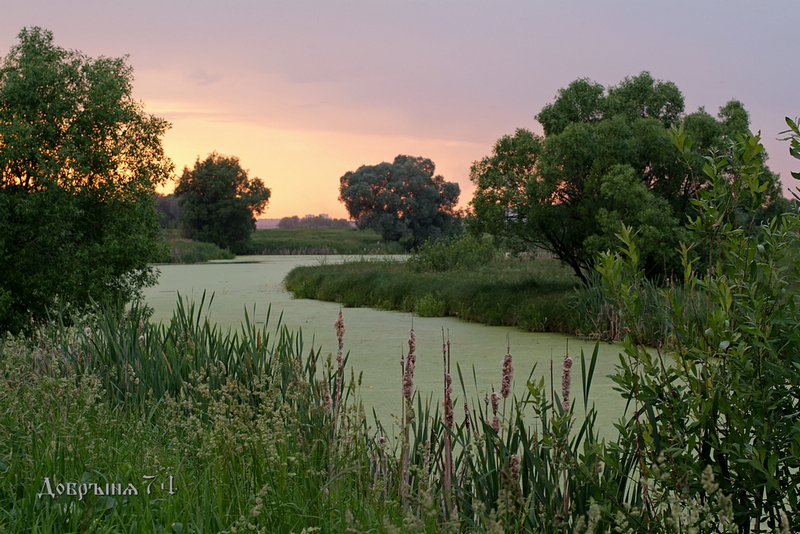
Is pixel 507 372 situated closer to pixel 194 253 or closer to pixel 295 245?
pixel 194 253

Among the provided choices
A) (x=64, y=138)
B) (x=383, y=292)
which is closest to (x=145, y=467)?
(x=64, y=138)

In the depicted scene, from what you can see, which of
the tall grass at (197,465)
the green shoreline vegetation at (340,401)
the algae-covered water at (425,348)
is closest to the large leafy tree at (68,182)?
the green shoreline vegetation at (340,401)

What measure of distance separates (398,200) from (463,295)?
3589 centimetres

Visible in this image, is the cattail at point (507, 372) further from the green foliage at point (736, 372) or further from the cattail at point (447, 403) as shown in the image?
the green foliage at point (736, 372)

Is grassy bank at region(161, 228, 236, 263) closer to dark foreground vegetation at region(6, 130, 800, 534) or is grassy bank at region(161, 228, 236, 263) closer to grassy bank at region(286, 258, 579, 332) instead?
grassy bank at region(286, 258, 579, 332)

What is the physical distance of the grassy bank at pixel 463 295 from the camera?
27.4 ft

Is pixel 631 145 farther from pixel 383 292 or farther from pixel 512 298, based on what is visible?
pixel 383 292

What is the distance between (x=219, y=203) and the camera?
135 ft

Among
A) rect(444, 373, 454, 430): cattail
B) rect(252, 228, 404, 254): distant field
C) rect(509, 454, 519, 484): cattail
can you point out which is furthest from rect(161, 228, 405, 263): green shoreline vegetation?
rect(509, 454, 519, 484): cattail

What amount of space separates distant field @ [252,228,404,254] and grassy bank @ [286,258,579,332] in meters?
22.1

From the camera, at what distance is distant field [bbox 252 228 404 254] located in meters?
38.8

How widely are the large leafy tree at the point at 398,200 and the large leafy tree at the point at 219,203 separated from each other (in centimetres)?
651

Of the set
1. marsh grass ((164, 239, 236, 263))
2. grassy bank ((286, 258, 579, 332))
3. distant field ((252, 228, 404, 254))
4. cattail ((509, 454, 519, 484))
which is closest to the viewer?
cattail ((509, 454, 519, 484))

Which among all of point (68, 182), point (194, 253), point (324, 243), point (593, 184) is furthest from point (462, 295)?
point (324, 243)
